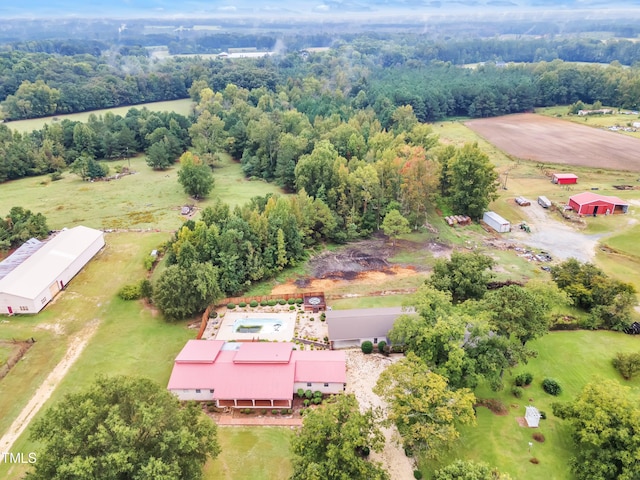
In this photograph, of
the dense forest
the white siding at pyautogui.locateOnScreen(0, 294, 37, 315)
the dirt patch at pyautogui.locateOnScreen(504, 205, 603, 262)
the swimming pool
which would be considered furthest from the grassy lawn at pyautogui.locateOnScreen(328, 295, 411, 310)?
the dense forest

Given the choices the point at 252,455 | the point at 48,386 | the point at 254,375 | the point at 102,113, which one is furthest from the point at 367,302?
the point at 102,113

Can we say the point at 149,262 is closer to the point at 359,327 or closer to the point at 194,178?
the point at 194,178

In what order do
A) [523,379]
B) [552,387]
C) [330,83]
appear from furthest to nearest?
[330,83] < [523,379] < [552,387]

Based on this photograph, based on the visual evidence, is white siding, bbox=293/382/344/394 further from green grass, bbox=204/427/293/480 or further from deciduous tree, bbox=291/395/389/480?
deciduous tree, bbox=291/395/389/480

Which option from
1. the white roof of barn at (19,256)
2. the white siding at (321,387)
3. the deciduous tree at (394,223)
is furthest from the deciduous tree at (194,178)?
the white siding at (321,387)

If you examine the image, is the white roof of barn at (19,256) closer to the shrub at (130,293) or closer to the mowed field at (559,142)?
the shrub at (130,293)

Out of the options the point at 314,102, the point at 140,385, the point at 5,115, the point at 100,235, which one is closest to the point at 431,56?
the point at 314,102

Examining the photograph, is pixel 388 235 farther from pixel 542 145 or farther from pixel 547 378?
pixel 542 145
